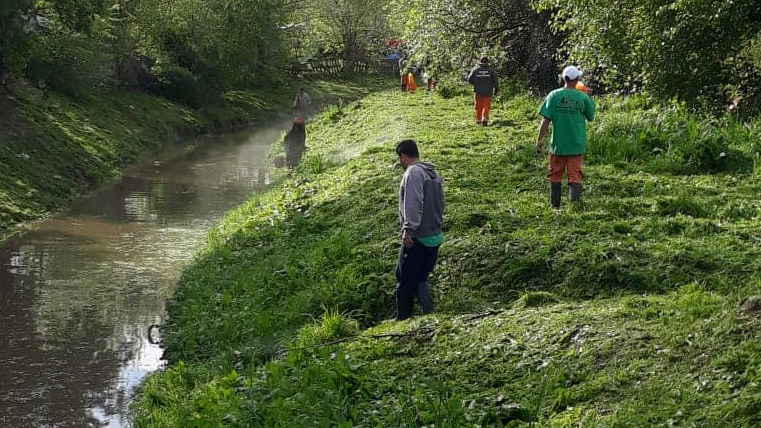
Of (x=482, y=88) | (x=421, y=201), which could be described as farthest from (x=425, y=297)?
(x=482, y=88)

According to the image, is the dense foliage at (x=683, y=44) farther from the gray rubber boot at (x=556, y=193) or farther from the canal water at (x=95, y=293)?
the canal water at (x=95, y=293)

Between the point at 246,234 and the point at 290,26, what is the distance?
3757 centimetres

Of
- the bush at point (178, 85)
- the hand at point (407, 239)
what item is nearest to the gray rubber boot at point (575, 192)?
the hand at point (407, 239)

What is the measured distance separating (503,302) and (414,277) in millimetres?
988

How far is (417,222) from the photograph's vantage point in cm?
869

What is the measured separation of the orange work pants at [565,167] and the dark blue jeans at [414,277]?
9.74 feet

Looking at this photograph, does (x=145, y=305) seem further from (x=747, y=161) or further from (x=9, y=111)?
(x=9, y=111)

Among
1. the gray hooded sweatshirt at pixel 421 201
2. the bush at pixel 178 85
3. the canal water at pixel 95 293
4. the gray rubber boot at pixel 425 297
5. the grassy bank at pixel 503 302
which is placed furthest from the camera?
the bush at pixel 178 85

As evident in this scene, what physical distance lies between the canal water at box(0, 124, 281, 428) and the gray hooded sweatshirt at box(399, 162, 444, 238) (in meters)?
3.44

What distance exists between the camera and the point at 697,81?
54.3 ft

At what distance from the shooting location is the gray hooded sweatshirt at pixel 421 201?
8.72 m

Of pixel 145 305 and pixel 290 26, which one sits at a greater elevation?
pixel 290 26

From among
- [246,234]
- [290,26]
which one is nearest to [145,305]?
[246,234]

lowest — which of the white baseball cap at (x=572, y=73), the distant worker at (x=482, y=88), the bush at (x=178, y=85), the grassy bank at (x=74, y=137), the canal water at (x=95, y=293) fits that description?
the canal water at (x=95, y=293)
